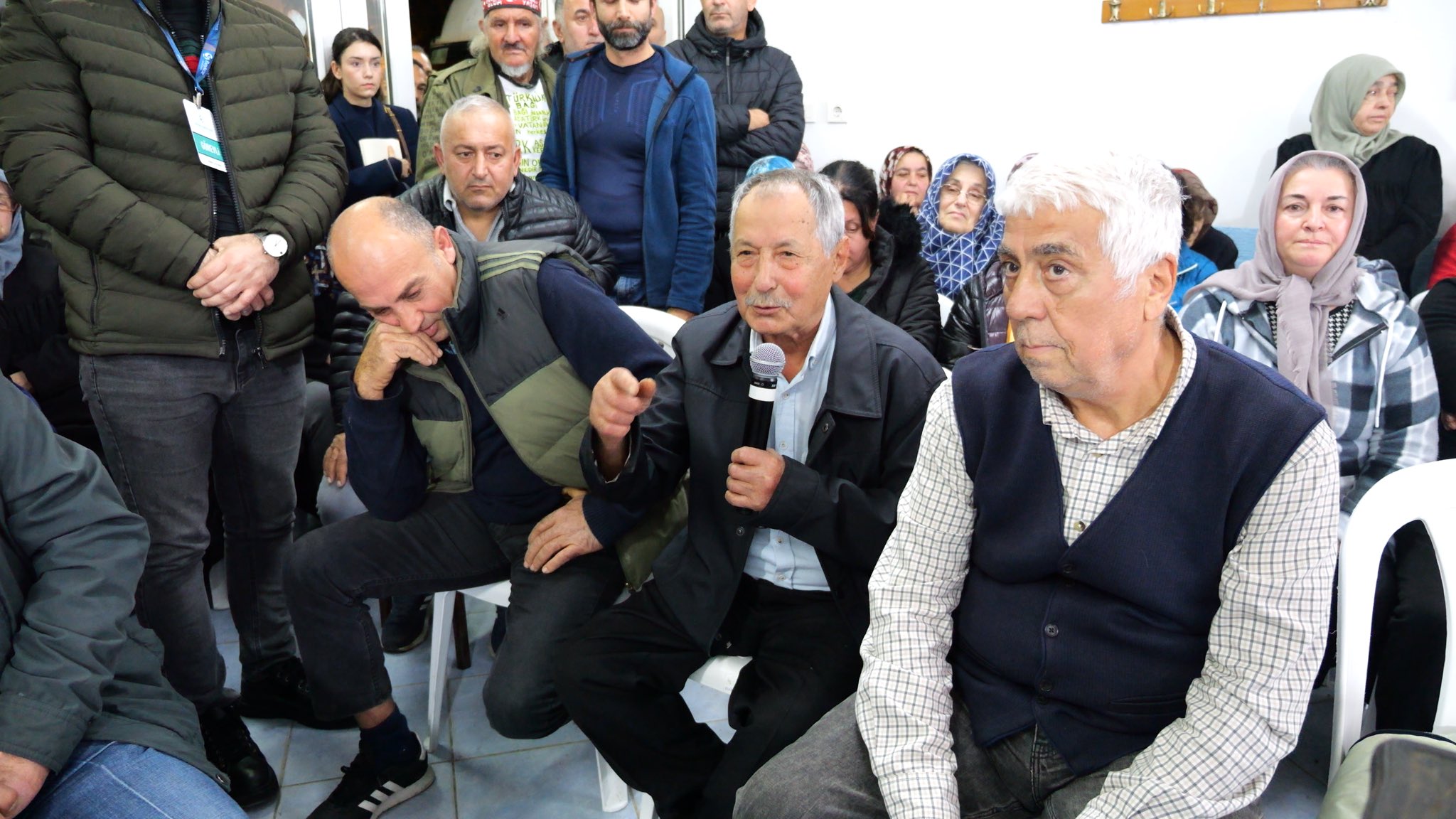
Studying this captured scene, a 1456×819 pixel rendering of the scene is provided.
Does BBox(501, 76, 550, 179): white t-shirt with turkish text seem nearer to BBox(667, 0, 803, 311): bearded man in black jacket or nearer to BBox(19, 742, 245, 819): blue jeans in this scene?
BBox(667, 0, 803, 311): bearded man in black jacket

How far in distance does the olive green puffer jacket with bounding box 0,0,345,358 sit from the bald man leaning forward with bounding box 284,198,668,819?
0.35 metres

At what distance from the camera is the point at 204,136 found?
1948 mm

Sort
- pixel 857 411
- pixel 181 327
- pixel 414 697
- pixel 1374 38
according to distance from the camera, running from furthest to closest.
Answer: pixel 1374 38 → pixel 414 697 → pixel 181 327 → pixel 857 411

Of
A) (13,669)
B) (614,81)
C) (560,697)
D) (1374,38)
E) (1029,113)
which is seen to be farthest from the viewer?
(1029,113)

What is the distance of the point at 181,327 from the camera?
195cm

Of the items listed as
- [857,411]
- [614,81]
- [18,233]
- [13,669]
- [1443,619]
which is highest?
[614,81]

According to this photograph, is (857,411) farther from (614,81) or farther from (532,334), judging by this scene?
(614,81)

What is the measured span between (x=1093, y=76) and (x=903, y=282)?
3.30 m

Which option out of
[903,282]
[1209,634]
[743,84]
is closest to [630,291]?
[903,282]

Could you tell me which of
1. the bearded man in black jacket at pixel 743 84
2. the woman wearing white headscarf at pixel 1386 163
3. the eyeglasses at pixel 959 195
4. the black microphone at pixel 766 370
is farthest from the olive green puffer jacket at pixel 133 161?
the woman wearing white headscarf at pixel 1386 163

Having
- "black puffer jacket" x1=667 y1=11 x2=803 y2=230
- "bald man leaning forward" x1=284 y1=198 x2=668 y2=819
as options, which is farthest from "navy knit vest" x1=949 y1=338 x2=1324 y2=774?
"black puffer jacket" x1=667 y1=11 x2=803 y2=230

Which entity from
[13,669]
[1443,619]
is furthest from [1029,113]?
[13,669]

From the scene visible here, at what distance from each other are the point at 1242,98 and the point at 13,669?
5647mm

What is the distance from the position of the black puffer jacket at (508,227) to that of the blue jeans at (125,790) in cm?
128
